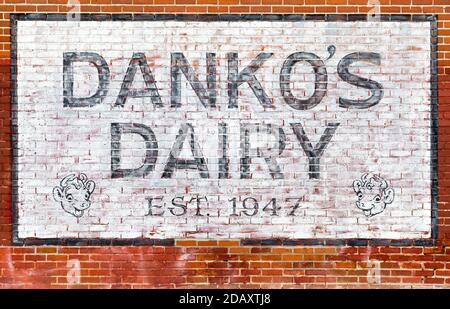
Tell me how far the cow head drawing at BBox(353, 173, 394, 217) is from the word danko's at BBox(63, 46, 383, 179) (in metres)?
0.42

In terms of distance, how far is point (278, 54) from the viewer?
23.8 feet

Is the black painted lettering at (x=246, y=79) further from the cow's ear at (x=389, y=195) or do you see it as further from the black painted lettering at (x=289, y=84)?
the cow's ear at (x=389, y=195)

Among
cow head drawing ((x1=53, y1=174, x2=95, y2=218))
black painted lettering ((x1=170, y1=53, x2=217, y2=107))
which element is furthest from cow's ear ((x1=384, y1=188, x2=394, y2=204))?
cow head drawing ((x1=53, y1=174, x2=95, y2=218))

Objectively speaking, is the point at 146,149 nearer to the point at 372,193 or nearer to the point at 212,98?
the point at 212,98

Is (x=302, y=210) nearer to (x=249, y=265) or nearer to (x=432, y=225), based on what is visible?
(x=249, y=265)

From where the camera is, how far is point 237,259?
285 inches

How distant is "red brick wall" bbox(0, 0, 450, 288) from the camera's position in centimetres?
724

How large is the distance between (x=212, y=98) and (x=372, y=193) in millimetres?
1711

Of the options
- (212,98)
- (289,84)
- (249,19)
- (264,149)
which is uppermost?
(249,19)

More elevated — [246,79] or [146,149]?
[246,79]

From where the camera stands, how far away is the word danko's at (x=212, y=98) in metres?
7.26

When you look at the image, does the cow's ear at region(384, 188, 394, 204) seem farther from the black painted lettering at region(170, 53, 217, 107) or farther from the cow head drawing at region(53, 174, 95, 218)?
the cow head drawing at region(53, 174, 95, 218)

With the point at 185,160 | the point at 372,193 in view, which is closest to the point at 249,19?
the point at 185,160

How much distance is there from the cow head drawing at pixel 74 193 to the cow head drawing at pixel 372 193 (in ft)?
8.05
